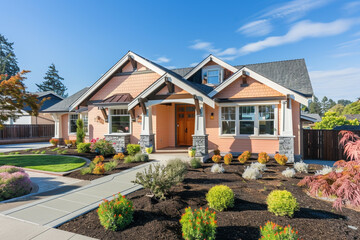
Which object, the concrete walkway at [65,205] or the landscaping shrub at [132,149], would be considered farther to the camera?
the landscaping shrub at [132,149]

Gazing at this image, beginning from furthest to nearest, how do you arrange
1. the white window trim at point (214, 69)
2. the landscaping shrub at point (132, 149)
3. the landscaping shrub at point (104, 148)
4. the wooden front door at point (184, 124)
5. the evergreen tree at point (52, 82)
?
the evergreen tree at point (52, 82) < the white window trim at point (214, 69) < the wooden front door at point (184, 124) < the landscaping shrub at point (104, 148) < the landscaping shrub at point (132, 149)

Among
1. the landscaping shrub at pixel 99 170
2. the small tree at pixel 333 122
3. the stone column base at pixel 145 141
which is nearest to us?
the landscaping shrub at pixel 99 170

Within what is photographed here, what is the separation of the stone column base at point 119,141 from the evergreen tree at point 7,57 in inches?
1757

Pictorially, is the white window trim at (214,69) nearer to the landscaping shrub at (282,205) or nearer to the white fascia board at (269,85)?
the white fascia board at (269,85)

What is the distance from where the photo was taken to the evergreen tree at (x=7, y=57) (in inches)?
1689

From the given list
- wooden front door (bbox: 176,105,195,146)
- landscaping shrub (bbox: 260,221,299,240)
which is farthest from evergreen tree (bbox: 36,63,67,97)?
landscaping shrub (bbox: 260,221,299,240)

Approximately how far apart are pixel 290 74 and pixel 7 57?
5439cm

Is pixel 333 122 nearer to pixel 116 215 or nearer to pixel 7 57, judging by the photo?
pixel 116 215

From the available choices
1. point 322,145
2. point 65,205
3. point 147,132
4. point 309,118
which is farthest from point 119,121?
point 309,118

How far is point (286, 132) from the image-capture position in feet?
34.3

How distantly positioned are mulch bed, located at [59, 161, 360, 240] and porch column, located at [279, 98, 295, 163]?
4711 mm

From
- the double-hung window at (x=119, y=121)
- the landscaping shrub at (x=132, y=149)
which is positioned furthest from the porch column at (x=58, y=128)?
the landscaping shrub at (x=132, y=149)

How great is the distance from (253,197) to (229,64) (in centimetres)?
1043

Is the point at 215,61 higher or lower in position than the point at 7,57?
lower
